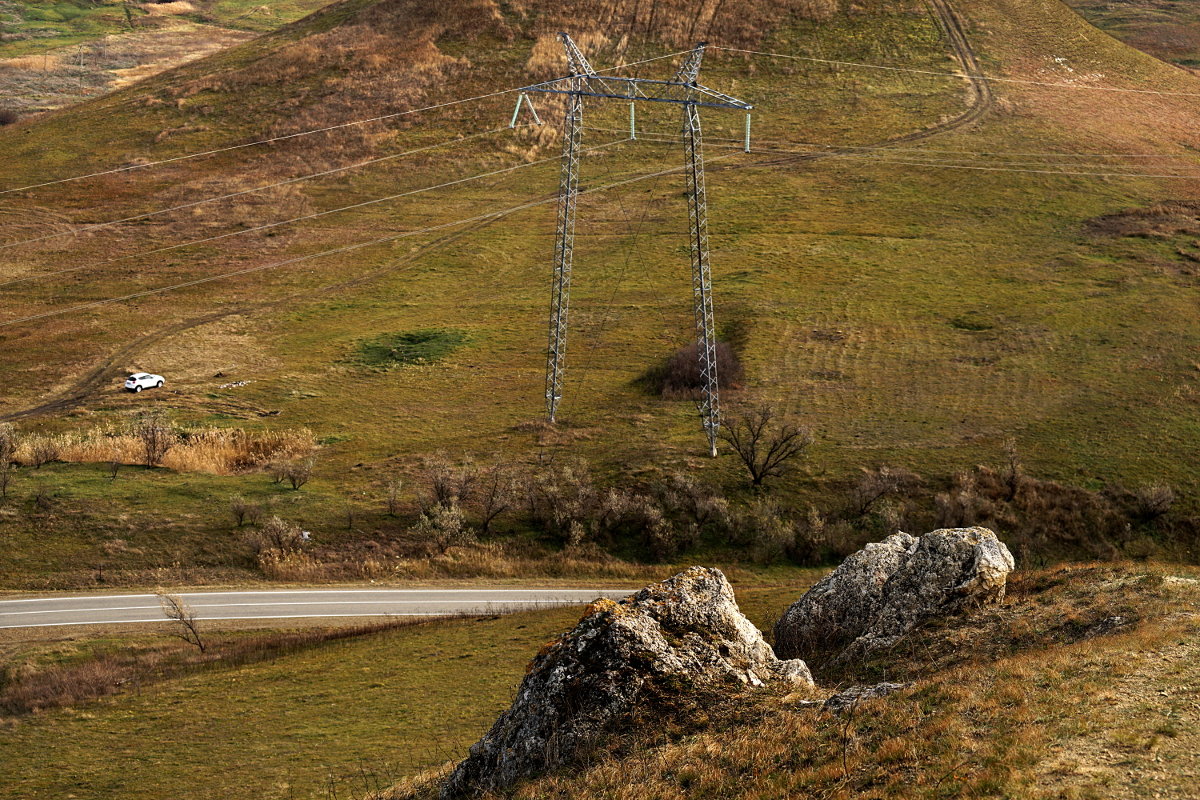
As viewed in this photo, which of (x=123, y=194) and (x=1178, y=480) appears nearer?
(x=1178, y=480)

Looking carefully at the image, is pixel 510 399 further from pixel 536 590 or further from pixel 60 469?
pixel 60 469

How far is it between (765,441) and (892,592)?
28.0 metres

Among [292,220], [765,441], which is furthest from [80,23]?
[765,441]

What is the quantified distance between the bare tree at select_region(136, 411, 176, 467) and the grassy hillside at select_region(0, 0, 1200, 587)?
8.57 ft

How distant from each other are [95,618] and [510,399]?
27904mm

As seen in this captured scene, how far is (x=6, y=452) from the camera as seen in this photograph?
5675 cm

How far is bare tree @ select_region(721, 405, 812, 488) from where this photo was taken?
55.7 m

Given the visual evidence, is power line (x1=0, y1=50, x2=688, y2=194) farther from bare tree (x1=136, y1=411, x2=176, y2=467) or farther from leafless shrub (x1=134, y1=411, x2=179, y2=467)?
bare tree (x1=136, y1=411, x2=176, y2=467)

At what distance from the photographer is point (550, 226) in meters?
93.0

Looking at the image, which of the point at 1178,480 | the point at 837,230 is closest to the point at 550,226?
the point at 837,230

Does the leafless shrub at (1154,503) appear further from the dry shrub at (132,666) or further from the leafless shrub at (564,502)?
the dry shrub at (132,666)

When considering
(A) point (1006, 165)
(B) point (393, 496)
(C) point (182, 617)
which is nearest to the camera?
(C) point (182, 617)

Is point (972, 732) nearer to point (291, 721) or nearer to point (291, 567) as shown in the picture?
point (291, 721)

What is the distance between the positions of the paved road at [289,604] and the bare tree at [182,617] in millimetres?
331
